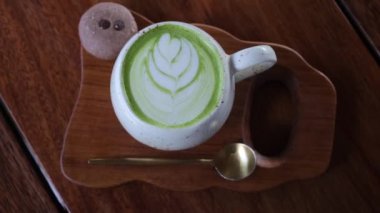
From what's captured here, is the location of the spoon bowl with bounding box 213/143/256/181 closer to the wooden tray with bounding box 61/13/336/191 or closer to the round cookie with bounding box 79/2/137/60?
the wooden tray with bounding box 61/13/336/191

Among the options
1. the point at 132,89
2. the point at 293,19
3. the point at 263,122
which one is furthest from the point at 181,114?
the point at 293,19

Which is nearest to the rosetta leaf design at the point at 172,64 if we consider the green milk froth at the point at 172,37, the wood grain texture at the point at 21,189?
the green milk froth at the point at 172,37

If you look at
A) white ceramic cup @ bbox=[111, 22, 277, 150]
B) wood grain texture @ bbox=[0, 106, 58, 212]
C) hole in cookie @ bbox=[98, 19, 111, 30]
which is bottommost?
wood grain texture @ bbox=[0, 106, 58, 212]

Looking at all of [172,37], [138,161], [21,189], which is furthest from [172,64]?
[21,189]

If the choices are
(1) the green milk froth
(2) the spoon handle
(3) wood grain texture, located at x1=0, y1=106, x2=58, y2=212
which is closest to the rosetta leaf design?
(1) the green milk froth

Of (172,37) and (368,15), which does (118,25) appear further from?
(368,15)

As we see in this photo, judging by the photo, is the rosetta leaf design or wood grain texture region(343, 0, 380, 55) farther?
wood grain texture region(343, 0, 380, 55)
